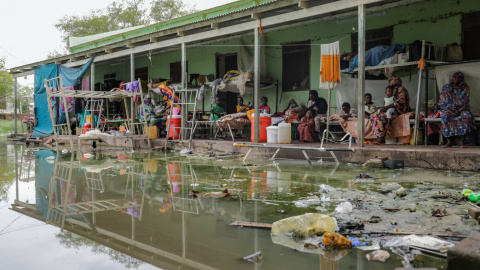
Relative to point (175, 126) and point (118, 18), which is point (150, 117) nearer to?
point (175, 126)

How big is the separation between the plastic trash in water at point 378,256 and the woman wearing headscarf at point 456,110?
19.1 feet

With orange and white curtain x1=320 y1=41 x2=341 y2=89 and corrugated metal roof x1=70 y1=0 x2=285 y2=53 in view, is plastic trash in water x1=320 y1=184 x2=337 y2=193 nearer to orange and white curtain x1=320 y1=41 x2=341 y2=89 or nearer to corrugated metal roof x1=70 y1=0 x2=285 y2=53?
orange and white curtain x1=320 y1=41 x2=341 y2=89

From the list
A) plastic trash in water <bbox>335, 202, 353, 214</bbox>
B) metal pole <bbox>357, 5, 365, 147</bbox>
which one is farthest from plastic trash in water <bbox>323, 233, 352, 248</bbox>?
metal pole <bbox>357, 5, 365, 147</bbox>

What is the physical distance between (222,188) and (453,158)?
4.13 meters

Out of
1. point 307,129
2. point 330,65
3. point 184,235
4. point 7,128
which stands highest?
point 330,65

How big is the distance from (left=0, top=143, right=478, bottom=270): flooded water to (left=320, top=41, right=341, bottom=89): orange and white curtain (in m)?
2.65

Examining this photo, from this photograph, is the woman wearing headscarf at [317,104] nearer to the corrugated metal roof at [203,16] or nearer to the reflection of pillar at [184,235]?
the corrugated metal roof at [203,16]

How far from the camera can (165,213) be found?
3715mm

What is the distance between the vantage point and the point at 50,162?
8359mm

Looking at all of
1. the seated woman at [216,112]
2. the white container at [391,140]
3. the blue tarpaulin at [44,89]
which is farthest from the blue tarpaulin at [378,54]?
the blue tarpaulin at [44,89]

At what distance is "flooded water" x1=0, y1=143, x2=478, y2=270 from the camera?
Result: 2.50 meters

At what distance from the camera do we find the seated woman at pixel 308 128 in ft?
32.3

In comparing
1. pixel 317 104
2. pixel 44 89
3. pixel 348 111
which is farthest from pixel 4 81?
pixel 348 111

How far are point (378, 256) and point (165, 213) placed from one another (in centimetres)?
209
